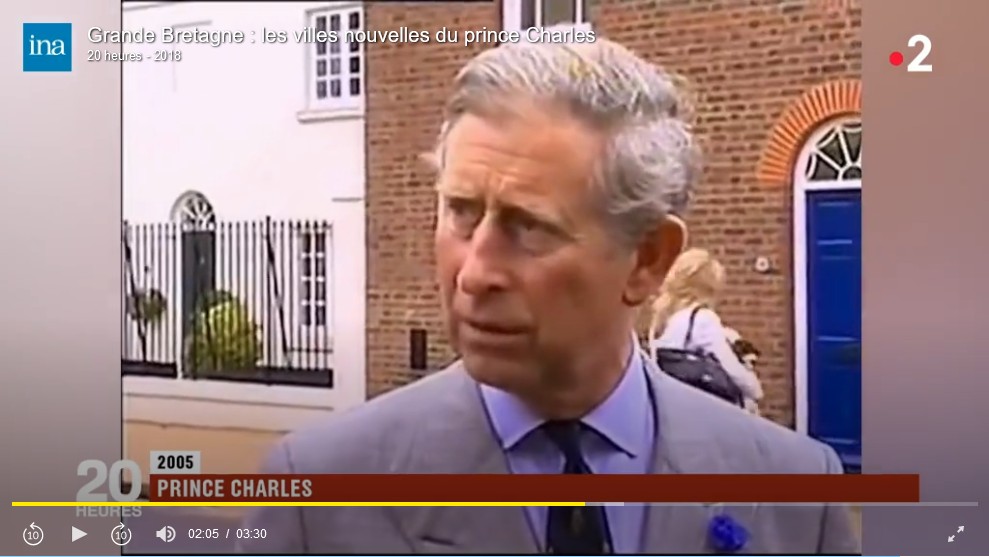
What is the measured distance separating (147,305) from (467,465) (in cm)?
75

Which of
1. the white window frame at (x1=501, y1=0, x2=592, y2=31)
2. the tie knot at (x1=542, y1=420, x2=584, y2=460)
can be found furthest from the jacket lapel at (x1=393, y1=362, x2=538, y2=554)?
the white window frame at (x1=501, y1=0, x2=592, y2=31)

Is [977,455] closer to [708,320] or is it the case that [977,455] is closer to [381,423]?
[708,320]

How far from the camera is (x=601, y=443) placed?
1989 mm

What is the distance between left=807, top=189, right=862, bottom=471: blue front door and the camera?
1.93 meters

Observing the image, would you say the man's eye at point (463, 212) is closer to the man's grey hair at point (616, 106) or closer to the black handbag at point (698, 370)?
the man's grey hair at point (616, 106)

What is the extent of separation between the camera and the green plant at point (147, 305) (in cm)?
200

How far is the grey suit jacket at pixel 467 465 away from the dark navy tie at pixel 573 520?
6cm

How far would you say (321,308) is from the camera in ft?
6.45

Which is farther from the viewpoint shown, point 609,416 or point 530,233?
point 609,416

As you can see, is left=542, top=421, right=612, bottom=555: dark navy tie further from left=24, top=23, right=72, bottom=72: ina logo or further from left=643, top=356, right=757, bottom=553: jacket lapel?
left=24, top=23, right=72, bottom=72: ina logo

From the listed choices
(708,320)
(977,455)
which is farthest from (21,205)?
(977,455)

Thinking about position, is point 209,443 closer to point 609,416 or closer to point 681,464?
point 609,416
